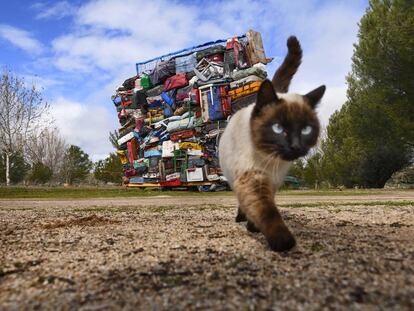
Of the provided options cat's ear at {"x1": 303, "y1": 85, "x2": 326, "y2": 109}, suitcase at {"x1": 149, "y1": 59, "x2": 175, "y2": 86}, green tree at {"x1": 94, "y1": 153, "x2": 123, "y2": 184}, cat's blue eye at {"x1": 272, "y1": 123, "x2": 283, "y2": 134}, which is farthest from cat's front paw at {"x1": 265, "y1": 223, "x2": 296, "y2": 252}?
green tree at {"x1": 94, "y1": 153, "x2": 123, "y2": 184}

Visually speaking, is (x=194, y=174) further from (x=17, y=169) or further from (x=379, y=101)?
(x=17, y=169)

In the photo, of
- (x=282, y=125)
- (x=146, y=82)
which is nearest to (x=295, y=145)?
(x=282, y=125)

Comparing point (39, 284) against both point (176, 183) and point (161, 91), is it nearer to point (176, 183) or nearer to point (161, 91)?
point (176, 183)

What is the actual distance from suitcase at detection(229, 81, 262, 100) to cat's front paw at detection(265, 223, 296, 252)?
11731mm

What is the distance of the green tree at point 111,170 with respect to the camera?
3250cm

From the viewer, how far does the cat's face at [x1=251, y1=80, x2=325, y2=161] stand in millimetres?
2867

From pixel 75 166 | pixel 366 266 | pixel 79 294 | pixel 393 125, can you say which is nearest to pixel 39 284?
pixel 79 294

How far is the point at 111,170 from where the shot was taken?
108 feet

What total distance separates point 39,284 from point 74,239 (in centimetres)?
141

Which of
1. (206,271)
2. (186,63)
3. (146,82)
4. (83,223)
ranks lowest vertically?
(206,271)

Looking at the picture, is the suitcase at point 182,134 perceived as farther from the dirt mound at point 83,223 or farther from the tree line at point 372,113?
the dirt mound at point 83,223

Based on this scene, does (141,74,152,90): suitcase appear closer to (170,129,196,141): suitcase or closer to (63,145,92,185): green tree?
(170,129,196,141): suitcase

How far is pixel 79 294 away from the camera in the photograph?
1.75 metres

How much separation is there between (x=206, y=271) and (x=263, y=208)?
862 mm
